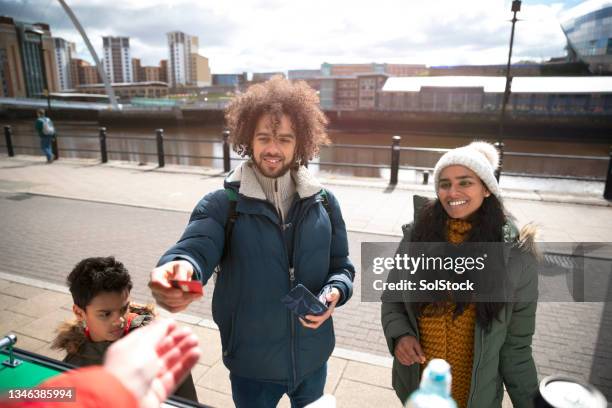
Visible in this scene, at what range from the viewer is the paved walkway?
10.5 ft

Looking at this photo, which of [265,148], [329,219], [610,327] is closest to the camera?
[265,148]

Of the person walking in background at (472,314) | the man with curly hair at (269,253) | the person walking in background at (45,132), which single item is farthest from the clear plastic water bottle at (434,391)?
the person walking in background at (45,132)

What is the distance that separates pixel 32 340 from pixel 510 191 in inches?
372

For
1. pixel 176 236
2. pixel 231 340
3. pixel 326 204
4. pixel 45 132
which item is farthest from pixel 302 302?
pixel 45 132

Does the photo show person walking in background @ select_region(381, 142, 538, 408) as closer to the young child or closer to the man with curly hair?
the man with curly hair

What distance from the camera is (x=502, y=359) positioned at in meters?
→ 1.75

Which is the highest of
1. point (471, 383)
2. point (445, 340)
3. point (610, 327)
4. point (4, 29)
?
point (4, 29)

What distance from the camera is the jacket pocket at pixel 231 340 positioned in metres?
1.79

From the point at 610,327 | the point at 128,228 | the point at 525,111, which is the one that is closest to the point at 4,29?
the point at 525,111

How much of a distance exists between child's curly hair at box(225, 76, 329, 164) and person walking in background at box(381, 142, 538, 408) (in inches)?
25.9

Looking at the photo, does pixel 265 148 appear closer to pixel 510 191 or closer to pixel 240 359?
pixel 240 359

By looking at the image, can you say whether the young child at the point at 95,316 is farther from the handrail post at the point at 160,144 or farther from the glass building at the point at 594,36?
the glass building at the point at 594,36

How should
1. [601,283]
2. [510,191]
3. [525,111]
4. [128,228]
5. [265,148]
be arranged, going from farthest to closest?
[525,111]
[510,191]
[128,228]
[601,283]
[265,148]

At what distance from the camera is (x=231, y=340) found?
1800 mm
